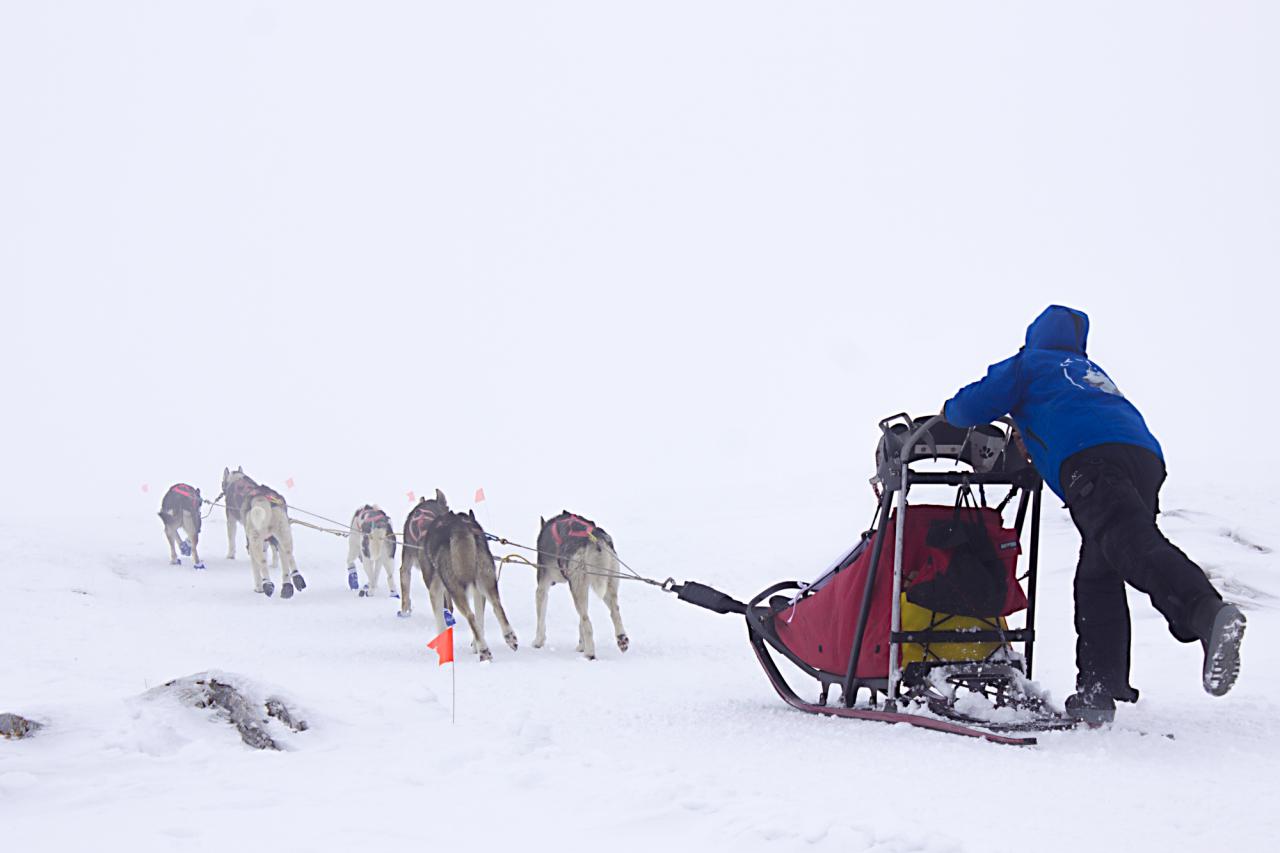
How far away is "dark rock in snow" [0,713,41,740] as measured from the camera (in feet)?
10.2

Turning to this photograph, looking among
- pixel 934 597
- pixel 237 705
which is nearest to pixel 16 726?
pixel 237 705

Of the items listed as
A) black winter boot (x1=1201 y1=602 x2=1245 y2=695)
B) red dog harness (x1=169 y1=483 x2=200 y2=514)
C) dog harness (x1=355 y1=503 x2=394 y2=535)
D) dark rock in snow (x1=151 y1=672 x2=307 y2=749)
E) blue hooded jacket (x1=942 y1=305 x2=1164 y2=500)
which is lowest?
dark rock in snow (x1=151 y1=672 x2=307 y2=749)

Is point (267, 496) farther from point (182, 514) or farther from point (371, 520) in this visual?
point (182, 514)

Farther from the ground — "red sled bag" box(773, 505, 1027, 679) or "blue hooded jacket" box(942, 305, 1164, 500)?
"blue hooded jacket" box(942, 305, 1164, 500)

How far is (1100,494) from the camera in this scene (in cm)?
350

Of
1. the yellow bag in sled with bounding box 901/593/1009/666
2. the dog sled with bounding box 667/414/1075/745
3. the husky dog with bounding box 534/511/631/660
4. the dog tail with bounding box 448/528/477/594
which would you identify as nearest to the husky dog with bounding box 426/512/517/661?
the dog tail with bounding box 448/528/477/594

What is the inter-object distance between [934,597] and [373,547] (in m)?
9.80

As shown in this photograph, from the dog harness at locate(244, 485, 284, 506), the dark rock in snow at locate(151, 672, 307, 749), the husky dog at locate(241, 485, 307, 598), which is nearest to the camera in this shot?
the dark rock in snow at locate(151, 672, 307, 749)

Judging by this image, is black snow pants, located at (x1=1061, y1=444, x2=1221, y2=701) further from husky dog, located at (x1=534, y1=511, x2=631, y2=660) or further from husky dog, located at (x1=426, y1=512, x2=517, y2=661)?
husky dog, located at (x1=426, y1=512, x2=517, y2=661)

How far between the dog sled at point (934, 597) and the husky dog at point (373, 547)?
884cm

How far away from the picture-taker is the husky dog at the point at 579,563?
7918 millimetres

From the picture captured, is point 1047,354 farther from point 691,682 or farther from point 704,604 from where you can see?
point 691,682

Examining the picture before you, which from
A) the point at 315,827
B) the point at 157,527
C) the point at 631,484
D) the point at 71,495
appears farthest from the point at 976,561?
the point at 71,495

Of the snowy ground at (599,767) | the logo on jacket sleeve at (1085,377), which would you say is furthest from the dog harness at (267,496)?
the logo on jacket sleeve at (1085,377)
